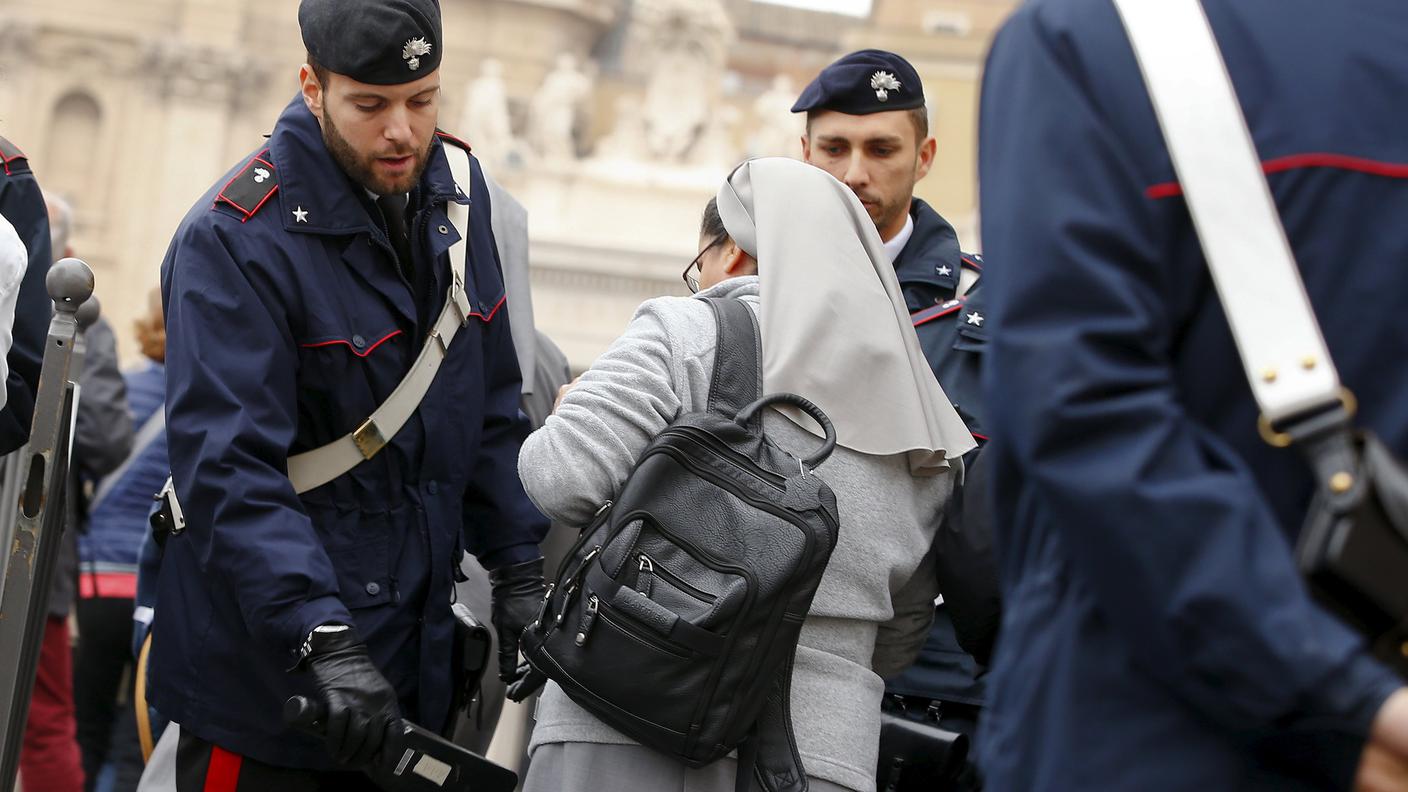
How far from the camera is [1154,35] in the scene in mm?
1552

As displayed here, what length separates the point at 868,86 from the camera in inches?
163

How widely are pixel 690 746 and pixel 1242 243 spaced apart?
1.26m

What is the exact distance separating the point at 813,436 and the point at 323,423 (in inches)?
33.1

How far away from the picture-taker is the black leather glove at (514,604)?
3.20 m

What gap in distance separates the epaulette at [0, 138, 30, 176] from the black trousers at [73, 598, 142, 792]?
245 centimetres

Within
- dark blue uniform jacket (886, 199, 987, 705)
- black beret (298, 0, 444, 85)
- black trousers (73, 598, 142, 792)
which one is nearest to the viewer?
black beret (298, 0, 444, 85)

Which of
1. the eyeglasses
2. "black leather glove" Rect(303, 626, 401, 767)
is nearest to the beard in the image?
the eyeglasses

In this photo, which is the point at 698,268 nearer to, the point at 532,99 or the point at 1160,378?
the point at 1160,378

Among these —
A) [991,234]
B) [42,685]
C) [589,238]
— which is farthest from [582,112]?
[991,234]

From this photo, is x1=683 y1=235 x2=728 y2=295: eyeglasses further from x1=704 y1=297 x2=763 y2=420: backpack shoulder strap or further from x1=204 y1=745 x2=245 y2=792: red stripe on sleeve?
x1=204 y1=745 x2=245 y2=792: red stripe on sleeve

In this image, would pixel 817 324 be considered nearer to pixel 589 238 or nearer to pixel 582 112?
pixel 589 238

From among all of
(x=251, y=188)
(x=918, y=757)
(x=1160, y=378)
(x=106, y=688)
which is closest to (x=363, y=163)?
(x=251, y=188)

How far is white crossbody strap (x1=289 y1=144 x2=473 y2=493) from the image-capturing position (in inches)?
114

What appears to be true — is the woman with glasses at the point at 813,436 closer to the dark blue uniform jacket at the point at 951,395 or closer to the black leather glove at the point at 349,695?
the black leather glove at the point at 349,695
